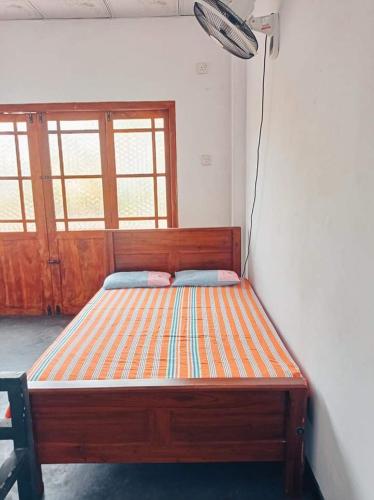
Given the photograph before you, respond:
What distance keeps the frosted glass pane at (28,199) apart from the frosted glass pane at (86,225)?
36 cm

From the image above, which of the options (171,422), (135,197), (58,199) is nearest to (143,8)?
(135,197)

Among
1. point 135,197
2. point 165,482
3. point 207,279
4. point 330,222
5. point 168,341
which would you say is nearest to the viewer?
point 330,222

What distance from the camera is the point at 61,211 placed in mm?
3385

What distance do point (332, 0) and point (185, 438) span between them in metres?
1.65

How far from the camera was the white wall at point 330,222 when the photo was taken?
1.01m

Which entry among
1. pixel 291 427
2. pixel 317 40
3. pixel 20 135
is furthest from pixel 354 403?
pixel 20 135

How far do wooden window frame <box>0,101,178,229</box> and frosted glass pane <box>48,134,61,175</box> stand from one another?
0.04 meters

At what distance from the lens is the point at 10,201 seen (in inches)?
133

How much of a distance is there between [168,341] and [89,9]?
2699 millimetres

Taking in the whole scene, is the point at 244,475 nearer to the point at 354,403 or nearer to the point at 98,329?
the point at 354,403

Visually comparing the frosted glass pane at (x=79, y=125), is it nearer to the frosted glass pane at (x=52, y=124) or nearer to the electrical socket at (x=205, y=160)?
the frosted glass pane at (x=52, y=124)

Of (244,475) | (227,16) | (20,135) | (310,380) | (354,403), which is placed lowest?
(244,475)

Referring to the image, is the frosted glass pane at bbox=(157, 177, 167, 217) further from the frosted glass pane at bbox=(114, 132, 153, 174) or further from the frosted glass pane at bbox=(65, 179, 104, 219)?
the frosted glass pane at bbox=(65, 179, 104, 219)

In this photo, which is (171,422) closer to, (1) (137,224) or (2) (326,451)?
(2) (326,451)
